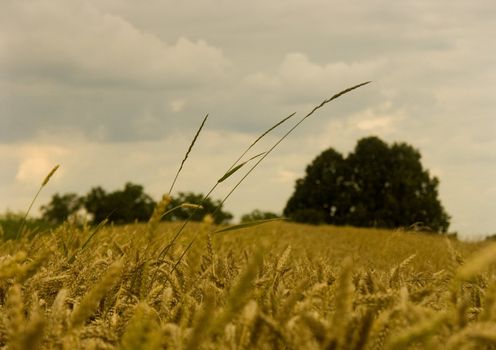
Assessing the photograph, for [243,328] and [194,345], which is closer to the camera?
[194,345]

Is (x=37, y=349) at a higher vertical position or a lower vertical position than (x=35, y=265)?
lower

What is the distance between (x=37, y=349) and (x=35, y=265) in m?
0.17

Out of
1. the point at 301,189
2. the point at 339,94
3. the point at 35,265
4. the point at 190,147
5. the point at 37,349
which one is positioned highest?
the point at 301,189

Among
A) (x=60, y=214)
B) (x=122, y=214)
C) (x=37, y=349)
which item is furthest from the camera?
(x=60, y=214)

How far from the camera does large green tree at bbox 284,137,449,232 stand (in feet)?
159

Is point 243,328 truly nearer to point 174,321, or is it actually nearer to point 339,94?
point 174,321

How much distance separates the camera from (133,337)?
0.80m

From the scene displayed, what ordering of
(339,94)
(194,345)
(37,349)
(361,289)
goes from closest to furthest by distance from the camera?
(194,345) < (37,349) < (361,289) < (339,94)

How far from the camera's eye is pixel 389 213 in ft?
158

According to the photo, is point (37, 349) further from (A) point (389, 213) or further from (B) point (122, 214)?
(A) point (389, 213)

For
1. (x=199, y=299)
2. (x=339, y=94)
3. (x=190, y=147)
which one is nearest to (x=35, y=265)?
(x=199, y=299)

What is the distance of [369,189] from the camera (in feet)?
165

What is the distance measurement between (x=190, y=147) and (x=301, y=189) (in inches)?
2002

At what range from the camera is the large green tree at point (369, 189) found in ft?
159
